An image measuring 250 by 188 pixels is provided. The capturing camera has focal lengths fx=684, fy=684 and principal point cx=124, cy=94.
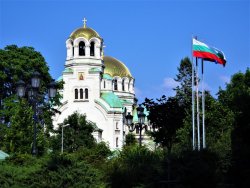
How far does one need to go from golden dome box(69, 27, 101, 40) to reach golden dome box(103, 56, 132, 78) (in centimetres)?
1943

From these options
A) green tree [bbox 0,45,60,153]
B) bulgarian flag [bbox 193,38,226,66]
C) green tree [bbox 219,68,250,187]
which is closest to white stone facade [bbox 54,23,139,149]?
green tree [bbox 0,45,60,153]

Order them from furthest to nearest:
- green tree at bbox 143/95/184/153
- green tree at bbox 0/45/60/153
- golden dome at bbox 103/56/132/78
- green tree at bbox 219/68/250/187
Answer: golden dome at bbox 103/56/132/78, green tree at bbox 0/45/60/153, green tree at bbox 143/95/184/153, green tree at bbox 219/68/250/187

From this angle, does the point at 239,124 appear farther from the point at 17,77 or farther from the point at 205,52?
the point at 17,77

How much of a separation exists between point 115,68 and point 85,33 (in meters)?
22.5

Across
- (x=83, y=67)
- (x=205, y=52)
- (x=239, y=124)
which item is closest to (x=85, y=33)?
(x=83, y=67)

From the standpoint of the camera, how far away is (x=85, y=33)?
8875cm

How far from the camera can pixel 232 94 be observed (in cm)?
5112

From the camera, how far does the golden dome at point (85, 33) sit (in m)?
88.4

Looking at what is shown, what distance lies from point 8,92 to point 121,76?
5634 centimetres

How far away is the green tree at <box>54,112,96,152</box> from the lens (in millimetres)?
66000

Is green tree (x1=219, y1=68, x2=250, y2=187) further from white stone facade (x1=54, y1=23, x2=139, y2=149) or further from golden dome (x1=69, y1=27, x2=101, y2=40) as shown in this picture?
golden dome (x1=69, y1=27, x2=101, y2=40)

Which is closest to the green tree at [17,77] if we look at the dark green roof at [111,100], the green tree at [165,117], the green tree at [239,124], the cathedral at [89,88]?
the green tree at [165,117]

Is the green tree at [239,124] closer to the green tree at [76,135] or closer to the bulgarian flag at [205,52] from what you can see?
the bulgarian flag at [205,52]

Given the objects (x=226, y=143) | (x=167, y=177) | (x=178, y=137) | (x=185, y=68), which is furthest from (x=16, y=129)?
(x=185, y=68)
